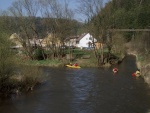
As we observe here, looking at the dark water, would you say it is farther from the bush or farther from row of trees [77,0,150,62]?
row of trees [77,0,150,62]

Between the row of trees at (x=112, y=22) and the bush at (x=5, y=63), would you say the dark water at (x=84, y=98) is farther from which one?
the row of trees at (x=112, y=22)

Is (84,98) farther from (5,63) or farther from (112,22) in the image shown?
(112,22)

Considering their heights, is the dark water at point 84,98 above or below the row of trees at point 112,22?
below

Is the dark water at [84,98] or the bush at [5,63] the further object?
the bush at [5,63]

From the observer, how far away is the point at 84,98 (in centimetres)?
2144

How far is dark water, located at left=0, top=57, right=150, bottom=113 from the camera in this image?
→ 18375mm

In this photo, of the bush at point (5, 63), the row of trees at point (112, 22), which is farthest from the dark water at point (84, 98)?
the row of trees at point (112, 22)

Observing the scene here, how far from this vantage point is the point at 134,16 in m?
75.7

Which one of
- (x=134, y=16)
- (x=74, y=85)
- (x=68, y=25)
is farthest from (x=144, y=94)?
(x=134, y=16)

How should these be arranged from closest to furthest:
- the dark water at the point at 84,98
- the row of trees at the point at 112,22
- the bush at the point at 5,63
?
1. the dark water at the point at 84,98
2. the bush at the point at 5,63
3. the row of trees at the point at 112,22

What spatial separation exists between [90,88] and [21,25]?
1045 inches

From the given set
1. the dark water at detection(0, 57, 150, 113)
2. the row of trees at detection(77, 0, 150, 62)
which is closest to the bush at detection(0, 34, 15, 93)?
the dark water at detection(0, 57, 150, 113)

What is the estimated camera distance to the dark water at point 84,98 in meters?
18.4

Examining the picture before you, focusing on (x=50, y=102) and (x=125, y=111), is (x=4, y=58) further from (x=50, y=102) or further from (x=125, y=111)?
(x=125, y=111)
